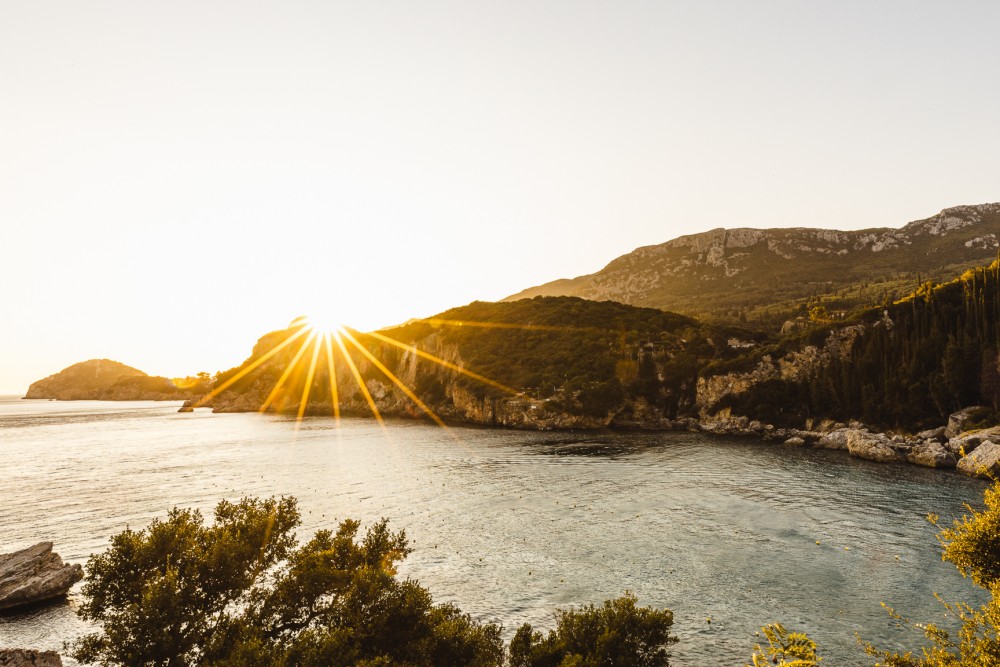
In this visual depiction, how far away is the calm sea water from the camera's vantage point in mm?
30484

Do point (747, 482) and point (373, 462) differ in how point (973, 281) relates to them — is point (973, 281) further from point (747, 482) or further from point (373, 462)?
point (373, 462)

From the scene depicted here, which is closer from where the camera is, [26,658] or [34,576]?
[26,658]

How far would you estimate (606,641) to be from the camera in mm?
20391

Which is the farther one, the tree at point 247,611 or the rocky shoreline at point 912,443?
the rocky shoreline at point 912,443

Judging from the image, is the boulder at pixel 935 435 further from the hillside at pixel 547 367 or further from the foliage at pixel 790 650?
the foliage at pixel 790 650

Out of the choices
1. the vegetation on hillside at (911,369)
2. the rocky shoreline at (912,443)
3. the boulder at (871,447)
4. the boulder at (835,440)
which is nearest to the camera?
the rocky shoreline at (912,443)

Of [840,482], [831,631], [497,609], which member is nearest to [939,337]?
[840,482]

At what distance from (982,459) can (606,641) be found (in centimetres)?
7036

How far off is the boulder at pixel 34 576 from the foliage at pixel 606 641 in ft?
112

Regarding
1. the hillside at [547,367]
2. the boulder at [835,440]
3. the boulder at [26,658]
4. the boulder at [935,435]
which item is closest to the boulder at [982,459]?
the boulder at [935,435]

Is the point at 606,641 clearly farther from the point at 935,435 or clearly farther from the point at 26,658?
the point at 935,435

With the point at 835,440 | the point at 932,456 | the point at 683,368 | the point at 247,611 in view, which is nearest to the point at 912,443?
the point at 932,456

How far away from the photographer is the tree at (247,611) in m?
18.0

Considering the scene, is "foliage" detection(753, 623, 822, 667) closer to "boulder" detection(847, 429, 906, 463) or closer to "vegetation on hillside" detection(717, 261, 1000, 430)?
"boulder" detection(847, 429, 906, 463)
